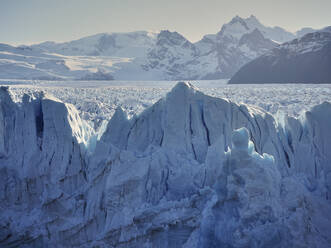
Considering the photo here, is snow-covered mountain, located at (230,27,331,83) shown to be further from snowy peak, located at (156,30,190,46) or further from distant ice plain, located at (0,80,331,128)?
snowy peak, located at (156,30,190,46)

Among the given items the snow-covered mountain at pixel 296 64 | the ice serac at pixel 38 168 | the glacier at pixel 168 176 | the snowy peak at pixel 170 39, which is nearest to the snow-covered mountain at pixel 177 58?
the snowy peak at pixel 170 39

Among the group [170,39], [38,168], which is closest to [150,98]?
[38,168]

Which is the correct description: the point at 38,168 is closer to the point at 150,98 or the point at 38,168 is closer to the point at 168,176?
the point at 168,176

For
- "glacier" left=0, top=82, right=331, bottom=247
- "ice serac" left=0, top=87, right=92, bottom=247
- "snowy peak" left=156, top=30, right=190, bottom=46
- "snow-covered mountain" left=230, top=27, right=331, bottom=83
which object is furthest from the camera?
"snowy peak" left=156, top=30, right=190, bottom=46

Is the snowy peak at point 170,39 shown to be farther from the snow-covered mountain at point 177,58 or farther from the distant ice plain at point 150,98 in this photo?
the distant ice plain at point 150,98

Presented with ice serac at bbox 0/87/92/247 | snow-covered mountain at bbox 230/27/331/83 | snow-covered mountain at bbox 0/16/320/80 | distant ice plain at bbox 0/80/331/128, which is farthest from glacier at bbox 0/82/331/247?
snow-covered mountain at bbox 0/16/320/80
